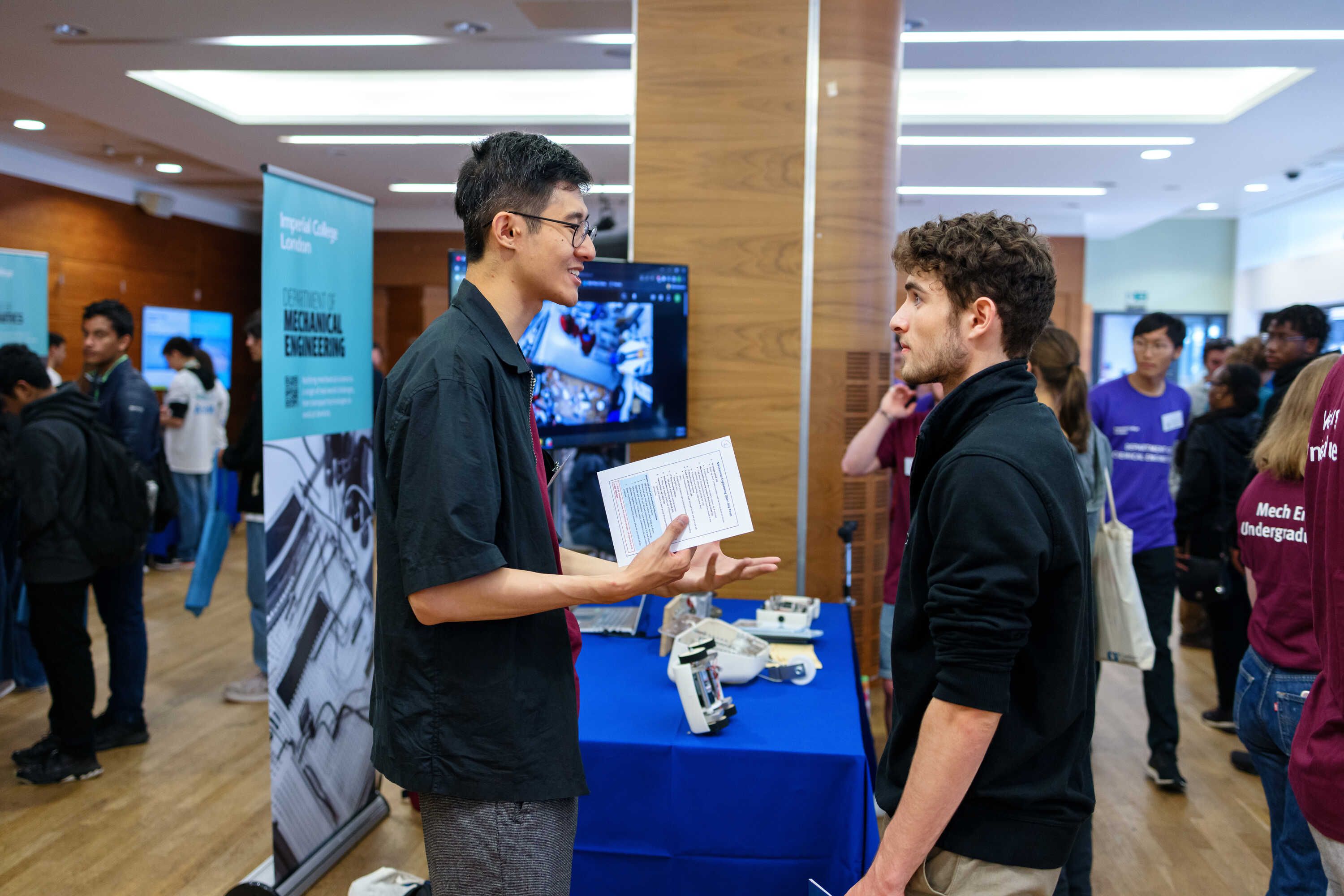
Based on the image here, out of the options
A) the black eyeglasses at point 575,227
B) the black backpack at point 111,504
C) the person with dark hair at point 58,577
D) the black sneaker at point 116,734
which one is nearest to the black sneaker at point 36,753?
the person with dark hair at point 58,577

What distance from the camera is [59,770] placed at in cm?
349

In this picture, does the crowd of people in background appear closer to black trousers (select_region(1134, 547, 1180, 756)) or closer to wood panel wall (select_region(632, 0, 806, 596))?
black trousers (select_region(1134, 547, 1180, 756))

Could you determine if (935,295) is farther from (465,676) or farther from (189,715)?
(189,715)

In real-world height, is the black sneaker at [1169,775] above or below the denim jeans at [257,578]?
below

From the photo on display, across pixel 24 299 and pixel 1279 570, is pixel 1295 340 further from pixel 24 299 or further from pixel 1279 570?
pixel 24 299

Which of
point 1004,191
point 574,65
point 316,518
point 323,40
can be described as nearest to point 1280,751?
point 316,518

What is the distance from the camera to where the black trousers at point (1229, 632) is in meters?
3.82

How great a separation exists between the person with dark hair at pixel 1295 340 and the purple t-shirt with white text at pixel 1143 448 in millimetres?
325

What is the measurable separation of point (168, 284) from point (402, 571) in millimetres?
9963

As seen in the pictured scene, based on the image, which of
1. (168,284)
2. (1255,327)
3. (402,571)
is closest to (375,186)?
(168,284)

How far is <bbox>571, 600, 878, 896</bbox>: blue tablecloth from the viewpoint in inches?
71.9

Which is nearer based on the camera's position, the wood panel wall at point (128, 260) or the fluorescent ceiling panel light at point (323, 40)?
the fluorescent ceiling panel light at point (323, 40)

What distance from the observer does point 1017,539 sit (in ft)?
3.58

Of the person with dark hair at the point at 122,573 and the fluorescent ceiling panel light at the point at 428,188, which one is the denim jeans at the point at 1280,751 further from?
the fluorescent ceiling panel light at the point at 428,188
